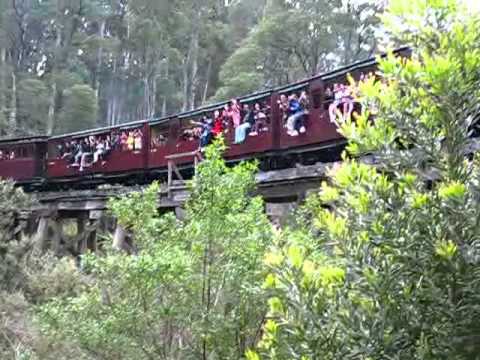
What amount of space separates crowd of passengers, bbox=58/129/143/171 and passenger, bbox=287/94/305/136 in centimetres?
605

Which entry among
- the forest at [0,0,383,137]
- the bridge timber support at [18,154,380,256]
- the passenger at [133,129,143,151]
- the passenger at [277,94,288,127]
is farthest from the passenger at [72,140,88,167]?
the forest at [0,0,383,137]

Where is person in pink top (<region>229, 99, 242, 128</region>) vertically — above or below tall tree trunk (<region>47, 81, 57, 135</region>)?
below

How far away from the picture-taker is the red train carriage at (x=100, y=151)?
16.1 metres

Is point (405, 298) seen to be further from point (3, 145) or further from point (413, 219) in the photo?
point (3, 145)

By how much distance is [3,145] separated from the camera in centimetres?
1994

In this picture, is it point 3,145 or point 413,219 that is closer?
point 413,219

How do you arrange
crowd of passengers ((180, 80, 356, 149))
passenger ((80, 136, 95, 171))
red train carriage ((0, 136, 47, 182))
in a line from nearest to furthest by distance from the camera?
crowd of passengers ((180, 80, 356, 149))
passenger ((80, 136, 95, 171))
red train carriage ((0, 136, 47, 182))

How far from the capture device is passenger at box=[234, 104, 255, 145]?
12148 mm

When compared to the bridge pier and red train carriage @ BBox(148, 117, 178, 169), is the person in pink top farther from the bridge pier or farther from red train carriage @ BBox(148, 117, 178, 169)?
red train carriage @ BBox(148, 117, 178, 169)

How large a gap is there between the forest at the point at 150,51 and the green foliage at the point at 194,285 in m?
26.3

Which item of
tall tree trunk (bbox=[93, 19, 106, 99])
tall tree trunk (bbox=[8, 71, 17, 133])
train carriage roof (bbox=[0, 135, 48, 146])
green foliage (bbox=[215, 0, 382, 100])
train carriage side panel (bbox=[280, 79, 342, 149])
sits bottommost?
train carriage side panel (bbox=[280, 79, 342, 149])

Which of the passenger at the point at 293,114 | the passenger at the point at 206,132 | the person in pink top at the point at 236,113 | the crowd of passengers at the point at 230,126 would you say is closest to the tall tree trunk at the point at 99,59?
the crowd of passengers at the point at 230,126

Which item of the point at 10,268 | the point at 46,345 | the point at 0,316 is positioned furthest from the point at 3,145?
the point at 46,345

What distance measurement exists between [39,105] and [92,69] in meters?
8.37
